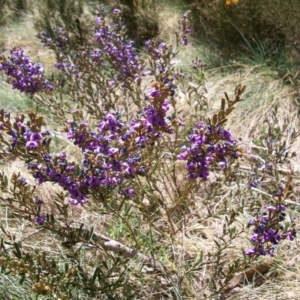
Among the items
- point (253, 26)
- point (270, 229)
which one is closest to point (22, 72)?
point (270, 229)

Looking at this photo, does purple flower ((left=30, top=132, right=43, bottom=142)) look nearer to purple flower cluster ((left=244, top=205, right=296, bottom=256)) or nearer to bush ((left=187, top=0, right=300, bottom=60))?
purple flower cluster ((left=244, top=205, right=296, bottom=256))

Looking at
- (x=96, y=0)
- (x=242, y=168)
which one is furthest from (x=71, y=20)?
(x=242, y=168)

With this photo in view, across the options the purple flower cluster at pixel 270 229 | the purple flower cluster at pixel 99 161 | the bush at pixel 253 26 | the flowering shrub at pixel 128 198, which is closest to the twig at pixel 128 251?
the flowering shrub at pixel 128 198

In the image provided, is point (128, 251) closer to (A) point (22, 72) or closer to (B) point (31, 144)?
(B) point (31, 144)

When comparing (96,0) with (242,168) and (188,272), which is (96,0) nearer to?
(242,168)

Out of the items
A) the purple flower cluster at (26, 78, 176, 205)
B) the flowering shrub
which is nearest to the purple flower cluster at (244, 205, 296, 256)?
the flowering shrub

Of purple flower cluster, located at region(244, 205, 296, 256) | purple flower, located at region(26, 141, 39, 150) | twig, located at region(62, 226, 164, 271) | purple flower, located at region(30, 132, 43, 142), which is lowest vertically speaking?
twig, located at region(62, 226, 164, 271)

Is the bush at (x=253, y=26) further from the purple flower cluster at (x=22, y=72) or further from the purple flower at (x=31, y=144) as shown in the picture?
the purple flower at (x=31, y=144)
